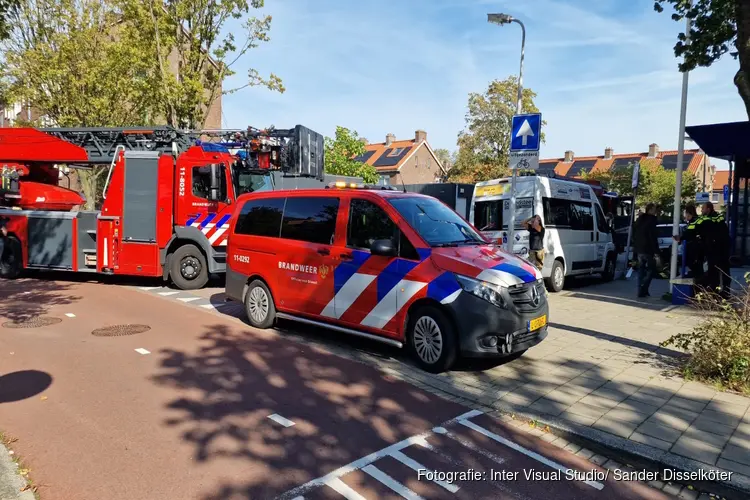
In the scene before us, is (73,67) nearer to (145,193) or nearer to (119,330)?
(145,193)

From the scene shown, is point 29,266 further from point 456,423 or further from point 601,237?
point 601,237

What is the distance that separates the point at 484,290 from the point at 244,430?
8.72 ft

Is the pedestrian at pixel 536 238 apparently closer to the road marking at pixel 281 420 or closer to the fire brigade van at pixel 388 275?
the fire brigade van at pixel 388 275

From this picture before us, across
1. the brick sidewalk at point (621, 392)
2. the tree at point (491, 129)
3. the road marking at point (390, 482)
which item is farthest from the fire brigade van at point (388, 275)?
the tree at point (491, 129)

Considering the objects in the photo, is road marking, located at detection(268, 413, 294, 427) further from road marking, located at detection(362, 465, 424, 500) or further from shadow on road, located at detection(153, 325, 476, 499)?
road marking, located at detection(362, 465, 424, 500)

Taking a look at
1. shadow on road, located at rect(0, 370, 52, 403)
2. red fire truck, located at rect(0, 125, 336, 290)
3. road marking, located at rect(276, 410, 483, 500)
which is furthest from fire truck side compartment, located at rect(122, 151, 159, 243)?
road marking, located at rect(276, 410, 483, 500)

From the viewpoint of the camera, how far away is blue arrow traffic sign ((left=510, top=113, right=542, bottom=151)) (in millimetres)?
8289

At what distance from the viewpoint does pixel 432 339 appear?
567 centimetres

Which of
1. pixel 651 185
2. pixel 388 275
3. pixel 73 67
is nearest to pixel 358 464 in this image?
pixel 388 275

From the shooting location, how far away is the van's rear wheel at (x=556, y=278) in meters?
11.6

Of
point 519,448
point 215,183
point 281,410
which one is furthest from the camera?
point 215,183

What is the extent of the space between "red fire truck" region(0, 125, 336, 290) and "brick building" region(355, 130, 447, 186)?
129ft

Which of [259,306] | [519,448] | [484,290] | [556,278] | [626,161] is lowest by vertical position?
[519,448]

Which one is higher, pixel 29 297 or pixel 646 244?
pixel 646 244
